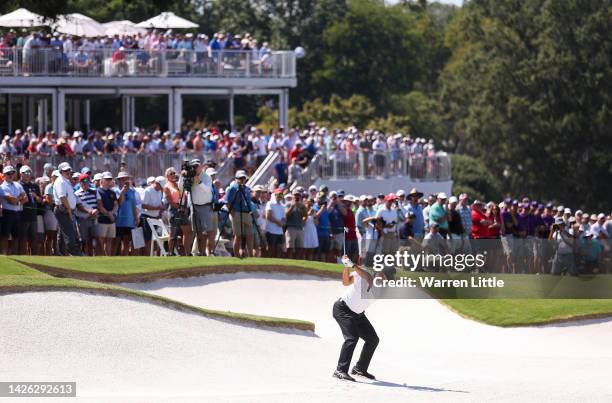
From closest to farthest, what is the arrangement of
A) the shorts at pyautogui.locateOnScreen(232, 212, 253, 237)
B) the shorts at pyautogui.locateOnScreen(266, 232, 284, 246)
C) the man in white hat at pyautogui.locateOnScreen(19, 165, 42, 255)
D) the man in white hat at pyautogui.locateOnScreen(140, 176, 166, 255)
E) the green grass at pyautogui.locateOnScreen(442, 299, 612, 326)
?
1. the green grass at pyautogui.locateOnScreen(442, 299, 612, 326)
2. the man in white hat at pyautogui.locateOnScreen(19, 165, 42, 255)
3. the shorts at pyautogui.locateOnScreen(232, 212, 253, 237)
4. the man in white hat at pyautogui.locateOnScreen(140, 176, 166, 255)
5. the shorts at pyautogui.locateOnScreen(266, 232, 284, 246)

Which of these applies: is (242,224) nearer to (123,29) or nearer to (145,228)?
(145,228)

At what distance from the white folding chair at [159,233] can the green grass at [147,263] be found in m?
1.06

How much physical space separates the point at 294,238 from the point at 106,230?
4.38 metres

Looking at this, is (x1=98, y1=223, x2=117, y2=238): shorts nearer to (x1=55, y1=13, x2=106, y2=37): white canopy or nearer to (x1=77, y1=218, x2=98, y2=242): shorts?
(x1=77, y1=218, x2=98, y2=242): shorts

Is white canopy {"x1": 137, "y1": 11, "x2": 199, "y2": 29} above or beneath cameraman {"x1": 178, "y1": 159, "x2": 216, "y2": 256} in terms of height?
above

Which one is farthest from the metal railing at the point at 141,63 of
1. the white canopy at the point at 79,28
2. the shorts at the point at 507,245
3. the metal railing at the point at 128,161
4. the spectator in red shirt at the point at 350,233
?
the shorts at the point at 507,245

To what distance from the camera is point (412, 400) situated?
17.9 meters

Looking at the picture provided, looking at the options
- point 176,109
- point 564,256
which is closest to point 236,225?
point 564,256

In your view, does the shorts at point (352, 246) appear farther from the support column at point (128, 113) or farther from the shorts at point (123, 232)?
the support column at point (128, 113)

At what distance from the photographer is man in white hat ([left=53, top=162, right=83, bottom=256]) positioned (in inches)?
1015

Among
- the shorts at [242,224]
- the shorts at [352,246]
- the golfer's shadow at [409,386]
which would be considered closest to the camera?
the golfer's shadow at [409,386]

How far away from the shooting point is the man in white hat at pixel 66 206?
25781mm

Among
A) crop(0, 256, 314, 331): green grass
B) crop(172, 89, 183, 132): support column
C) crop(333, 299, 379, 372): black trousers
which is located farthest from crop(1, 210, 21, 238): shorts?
crop(172, 89, 183, 132): support column

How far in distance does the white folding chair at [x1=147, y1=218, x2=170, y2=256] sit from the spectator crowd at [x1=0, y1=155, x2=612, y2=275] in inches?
1.3
